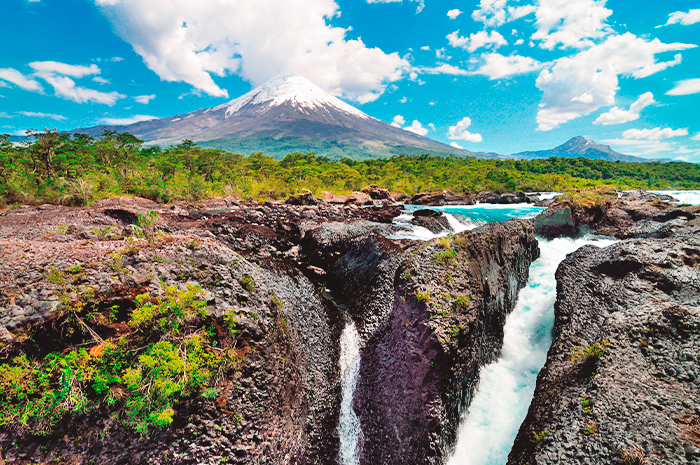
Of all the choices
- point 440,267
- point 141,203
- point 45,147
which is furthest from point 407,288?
point 45,147

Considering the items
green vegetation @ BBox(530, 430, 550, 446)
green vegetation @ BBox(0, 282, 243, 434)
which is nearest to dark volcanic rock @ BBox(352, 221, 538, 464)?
green vegetation @ BBox(530, 430, 550, 446)

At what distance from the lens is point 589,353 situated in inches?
198

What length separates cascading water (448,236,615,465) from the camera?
5.40m

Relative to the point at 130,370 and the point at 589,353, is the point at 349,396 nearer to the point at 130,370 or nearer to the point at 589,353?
the point at 130,370

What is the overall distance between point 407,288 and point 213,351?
448cm

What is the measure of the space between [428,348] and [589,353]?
302cm

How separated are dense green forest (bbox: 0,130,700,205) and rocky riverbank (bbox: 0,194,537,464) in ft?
67.4

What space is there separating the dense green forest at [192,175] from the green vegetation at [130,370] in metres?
21.6

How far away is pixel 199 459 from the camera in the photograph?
3.99 m

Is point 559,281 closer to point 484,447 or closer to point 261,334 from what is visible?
point 484,447

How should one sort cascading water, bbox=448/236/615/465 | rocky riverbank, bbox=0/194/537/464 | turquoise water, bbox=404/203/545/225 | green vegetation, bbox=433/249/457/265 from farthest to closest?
turquoise water, bbox=404/203/545/225 < green vegetation, bbox=433/249/457/265 < cascading water, bbox=448/236/615/465 < rocky riverbank, bbox=0/194/537/464

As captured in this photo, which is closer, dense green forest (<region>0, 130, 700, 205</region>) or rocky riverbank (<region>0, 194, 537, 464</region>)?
rocky riverbank (<region>0, 194, 537, 464</region>)

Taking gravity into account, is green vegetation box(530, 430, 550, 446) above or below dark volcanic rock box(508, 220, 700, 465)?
below

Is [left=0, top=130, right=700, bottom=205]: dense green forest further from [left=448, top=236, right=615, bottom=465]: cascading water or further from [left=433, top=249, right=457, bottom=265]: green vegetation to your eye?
[left=448, top=236, right=615, bottom=465]: cascading water
